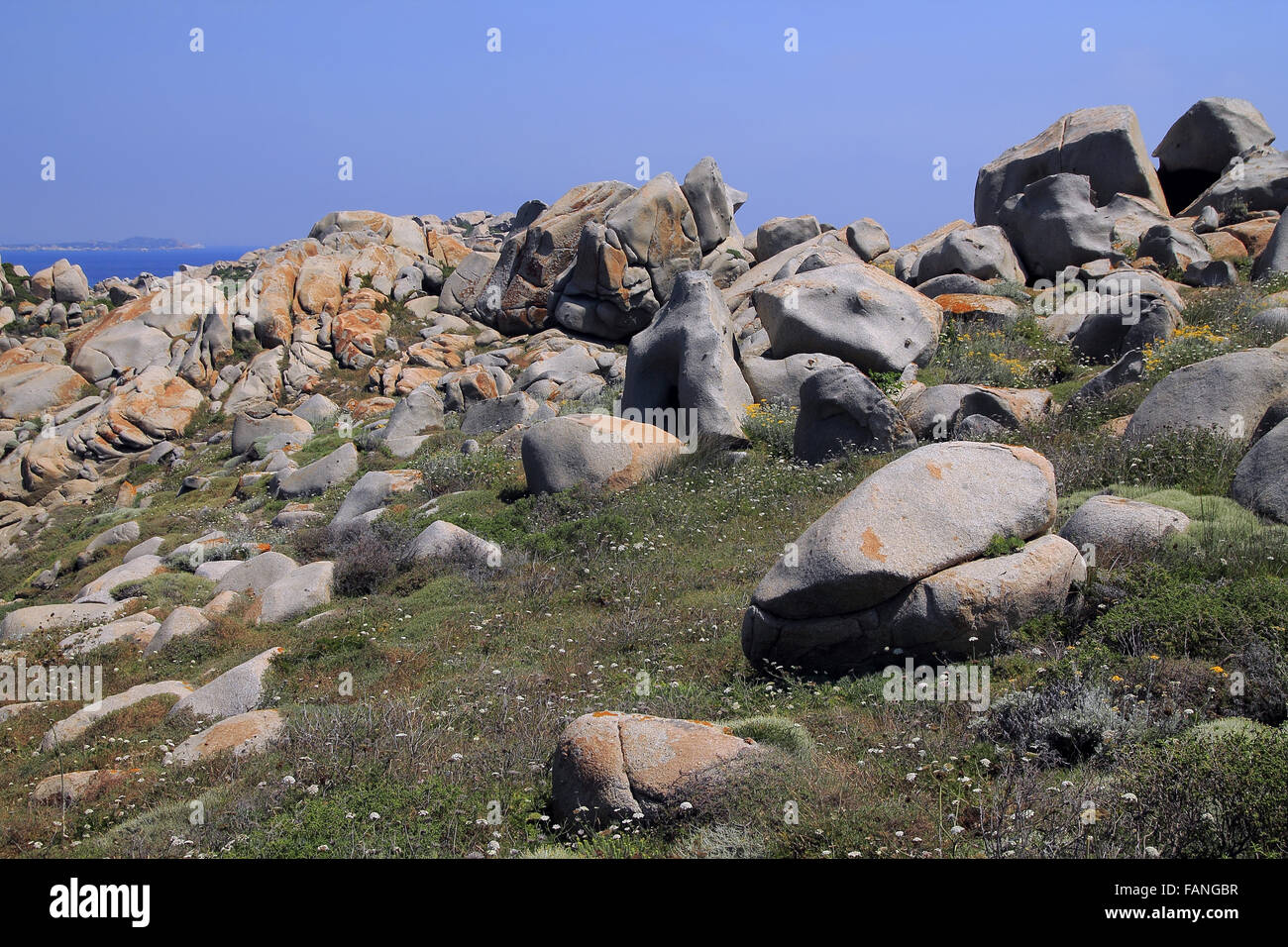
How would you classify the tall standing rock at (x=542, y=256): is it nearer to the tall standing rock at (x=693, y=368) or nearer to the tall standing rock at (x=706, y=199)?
the tall standing rock at (x=706, y=199)

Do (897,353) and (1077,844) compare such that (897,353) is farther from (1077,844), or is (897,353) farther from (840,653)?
(1077,844)

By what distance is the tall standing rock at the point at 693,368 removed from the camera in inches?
628

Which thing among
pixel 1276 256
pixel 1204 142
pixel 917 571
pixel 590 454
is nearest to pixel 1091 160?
pixel 1204 142

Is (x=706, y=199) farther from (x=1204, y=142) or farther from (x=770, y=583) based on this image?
(x=770, y=583)

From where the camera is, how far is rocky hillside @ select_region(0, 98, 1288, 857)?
5.27m

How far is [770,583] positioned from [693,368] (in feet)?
30.6

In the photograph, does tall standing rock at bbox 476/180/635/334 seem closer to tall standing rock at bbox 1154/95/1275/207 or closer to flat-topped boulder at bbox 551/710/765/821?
tall standing rock at bbox 1154/95/1275/207

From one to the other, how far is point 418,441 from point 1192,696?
1895cm

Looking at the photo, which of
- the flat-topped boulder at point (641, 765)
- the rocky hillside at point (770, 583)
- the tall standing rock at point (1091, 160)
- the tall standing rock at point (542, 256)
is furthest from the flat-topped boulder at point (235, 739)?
the tall standing rock at point (542, 256)

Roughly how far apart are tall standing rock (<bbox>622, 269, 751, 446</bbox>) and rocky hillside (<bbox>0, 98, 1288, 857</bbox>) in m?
0.08

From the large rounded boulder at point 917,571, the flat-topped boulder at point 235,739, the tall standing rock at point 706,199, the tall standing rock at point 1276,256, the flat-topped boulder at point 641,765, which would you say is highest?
the tall standing rock at point 706,199

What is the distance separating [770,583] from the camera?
759 centimetres

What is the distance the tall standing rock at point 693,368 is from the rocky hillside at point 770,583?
3.3 inches

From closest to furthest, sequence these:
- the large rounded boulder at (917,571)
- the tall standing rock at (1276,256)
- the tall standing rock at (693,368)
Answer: the large rounded boulder at (917,571) → the tall standing rock at (693,368) → the tall standing rock at (1276,256)
